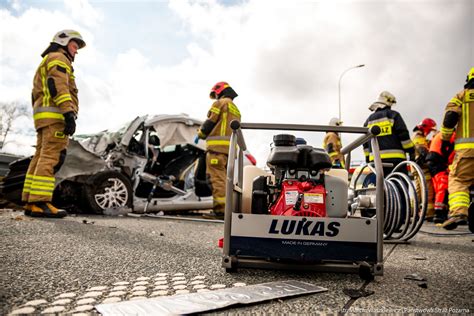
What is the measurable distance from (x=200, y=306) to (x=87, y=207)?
481 centimetres

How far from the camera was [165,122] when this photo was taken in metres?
6.85

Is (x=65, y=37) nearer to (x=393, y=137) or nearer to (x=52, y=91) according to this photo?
(x=52, y=91)

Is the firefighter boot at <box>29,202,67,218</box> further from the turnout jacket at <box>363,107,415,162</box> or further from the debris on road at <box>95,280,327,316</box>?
the turnout jacket at <box>363,107,415,162</box>

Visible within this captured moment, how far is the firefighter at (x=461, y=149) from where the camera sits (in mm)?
4781

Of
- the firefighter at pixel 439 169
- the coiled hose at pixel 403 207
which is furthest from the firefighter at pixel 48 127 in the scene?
the firefighter at pixel 439 169

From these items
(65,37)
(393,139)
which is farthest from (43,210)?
(393,139)

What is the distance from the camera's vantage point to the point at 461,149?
496cm

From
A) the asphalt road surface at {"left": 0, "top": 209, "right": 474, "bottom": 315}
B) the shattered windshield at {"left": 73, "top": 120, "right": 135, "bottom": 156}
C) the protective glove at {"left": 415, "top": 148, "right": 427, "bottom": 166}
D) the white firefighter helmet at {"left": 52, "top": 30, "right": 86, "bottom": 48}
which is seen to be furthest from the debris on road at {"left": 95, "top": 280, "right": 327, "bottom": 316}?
the protective glove at {"left": 415, "top": 148, "right": 427, "bottom": 166}

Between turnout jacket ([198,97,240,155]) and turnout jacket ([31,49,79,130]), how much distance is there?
2.13m

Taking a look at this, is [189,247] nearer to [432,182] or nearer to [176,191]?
[176,191]

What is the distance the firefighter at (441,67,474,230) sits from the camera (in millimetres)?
4781

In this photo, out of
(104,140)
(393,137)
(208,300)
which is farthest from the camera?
(104,140)

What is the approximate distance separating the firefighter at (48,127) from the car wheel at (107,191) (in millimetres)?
928

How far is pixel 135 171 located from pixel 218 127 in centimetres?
164
